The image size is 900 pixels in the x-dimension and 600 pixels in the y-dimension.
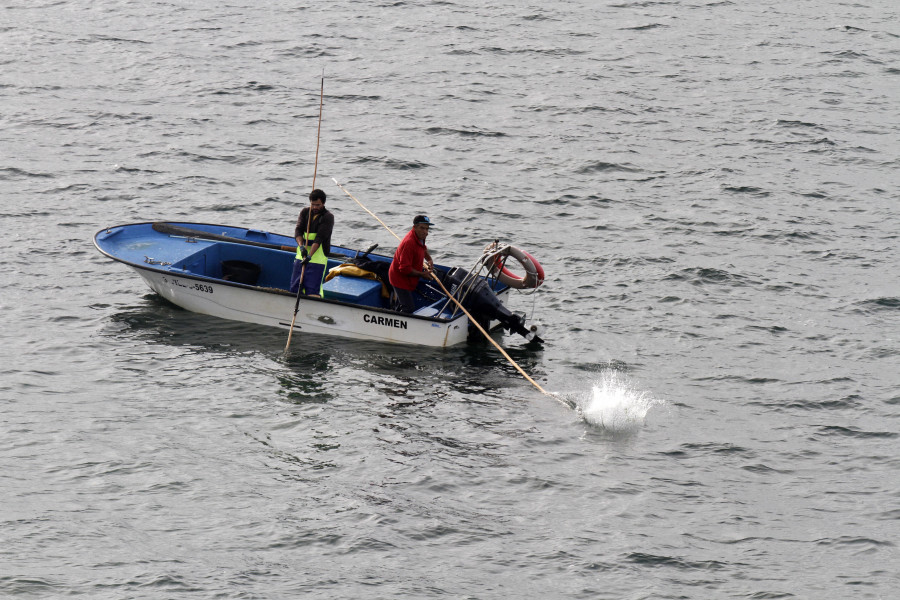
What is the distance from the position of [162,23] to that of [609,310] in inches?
931

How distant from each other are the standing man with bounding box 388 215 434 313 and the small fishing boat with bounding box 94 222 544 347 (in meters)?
0.35

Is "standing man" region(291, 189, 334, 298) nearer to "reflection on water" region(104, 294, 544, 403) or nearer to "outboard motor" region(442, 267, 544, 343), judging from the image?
"reflection on water" region(104, 294, 544, 403)

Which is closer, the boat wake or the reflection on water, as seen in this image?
the boat wake

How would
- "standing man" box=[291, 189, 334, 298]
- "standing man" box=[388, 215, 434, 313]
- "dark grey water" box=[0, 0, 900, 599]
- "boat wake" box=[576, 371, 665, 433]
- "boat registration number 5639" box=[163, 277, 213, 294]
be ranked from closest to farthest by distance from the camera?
"dark grey water" box=[0, 0, 900, 599] → "boat wake" box=[576, 371, 665, 433] → "standing man" box=[388, 215, 434, 313] → "standing man" box=[291, 189, 334, 298] → "boat registration number 5639" box=[163, 277, 213, 294]

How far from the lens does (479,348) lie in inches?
714

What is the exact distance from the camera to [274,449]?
14938 millimetres

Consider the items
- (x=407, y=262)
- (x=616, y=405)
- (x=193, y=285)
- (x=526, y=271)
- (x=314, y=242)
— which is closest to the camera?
(x=616, y=405)

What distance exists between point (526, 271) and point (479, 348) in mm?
1412

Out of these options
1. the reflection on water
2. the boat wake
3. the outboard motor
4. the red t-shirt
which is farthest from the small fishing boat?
the boat wake

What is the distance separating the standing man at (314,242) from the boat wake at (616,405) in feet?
15.1

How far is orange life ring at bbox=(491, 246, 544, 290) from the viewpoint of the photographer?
1792 cm

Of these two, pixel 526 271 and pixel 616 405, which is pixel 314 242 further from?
pixel 616 405

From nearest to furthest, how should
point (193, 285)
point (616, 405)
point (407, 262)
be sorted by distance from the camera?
point (616, 405) < point (407, 262) < point (193, 285)

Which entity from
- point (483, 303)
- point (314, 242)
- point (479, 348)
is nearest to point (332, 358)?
point (314, 242)
